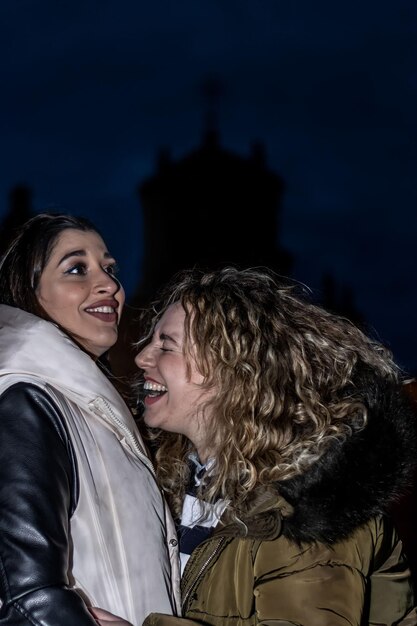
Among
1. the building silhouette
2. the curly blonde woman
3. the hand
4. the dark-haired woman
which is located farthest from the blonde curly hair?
the building silhouette

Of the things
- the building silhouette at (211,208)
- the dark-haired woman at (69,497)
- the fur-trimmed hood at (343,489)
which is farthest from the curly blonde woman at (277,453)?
Answer: the building silhouette at (211,208)

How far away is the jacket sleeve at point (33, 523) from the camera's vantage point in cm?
158

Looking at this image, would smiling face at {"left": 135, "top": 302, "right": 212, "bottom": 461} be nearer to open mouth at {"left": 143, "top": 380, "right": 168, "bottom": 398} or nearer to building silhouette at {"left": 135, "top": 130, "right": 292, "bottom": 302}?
open mouth at {"left": 143, "top": 380, "right": 168, "bottom": 398}

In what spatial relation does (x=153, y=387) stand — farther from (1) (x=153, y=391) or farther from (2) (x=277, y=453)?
(2) (x=277, y=453)

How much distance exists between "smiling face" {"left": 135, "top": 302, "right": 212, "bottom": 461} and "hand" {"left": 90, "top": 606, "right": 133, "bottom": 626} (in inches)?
25.5

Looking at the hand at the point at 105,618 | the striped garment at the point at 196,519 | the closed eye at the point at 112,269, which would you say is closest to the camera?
the hand at the point at 105,618

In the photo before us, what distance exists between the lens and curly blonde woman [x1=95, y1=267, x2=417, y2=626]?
6.18 ft

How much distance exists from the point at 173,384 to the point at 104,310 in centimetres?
32

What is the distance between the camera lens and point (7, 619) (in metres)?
1.59

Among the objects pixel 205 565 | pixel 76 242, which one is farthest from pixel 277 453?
pixel 76 242

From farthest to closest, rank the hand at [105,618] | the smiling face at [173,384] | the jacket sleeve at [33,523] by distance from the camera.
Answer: the smiling face at [173,384] → the hand at [105,618] → the jacket sleeve at [33,523]

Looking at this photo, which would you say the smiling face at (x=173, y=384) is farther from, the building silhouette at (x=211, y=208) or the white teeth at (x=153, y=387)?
the building silhouette at (x=211, y=208)

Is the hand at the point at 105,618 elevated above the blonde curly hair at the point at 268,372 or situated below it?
below

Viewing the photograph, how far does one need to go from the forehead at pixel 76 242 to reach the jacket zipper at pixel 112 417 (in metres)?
0.59
